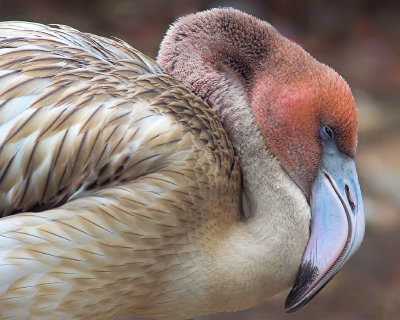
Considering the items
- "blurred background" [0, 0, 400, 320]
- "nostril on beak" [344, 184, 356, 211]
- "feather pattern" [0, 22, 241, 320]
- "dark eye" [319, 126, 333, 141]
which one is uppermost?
"blurred background" [0, 0, 400, 320]

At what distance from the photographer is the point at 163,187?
2.47m

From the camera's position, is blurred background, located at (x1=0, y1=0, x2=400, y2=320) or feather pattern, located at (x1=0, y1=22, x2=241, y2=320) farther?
blurred background, located at (x1=0, y1=0, x2=400, y2=320)

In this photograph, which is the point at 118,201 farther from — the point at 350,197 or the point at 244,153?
the point at 350,197

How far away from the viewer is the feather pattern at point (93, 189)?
2.38 m

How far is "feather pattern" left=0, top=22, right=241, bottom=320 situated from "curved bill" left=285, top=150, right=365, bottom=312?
0.37 metres

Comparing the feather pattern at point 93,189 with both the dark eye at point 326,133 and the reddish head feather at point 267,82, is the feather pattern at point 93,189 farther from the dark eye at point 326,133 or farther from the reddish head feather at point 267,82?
the dark eye at point 326,133

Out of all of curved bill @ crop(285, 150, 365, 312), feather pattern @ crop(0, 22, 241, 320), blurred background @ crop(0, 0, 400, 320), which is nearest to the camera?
feather pattern @ crop(0, 22, 241, 320)

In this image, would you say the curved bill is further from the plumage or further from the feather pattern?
the feather pattern

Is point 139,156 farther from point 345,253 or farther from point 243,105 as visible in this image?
point 345,253

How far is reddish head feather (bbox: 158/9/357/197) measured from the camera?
8.82 ft

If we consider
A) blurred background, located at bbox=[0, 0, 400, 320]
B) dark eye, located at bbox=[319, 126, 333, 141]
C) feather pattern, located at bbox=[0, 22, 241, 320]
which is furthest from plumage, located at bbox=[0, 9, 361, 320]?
blurred background, located at bbox=[0, 0, 400, 320]

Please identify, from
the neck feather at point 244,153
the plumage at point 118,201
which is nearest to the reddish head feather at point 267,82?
the neck feather at point 244,153

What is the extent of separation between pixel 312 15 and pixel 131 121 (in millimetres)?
5518

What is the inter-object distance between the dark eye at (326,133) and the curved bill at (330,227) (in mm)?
64
